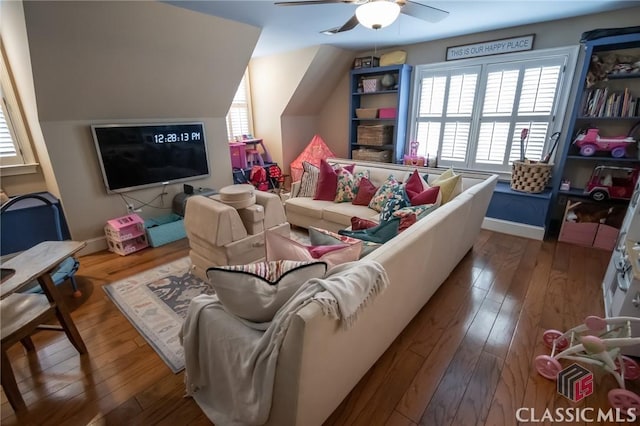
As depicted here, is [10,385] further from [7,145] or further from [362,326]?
[7,145]

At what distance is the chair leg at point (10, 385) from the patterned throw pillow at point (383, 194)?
2.56 meters

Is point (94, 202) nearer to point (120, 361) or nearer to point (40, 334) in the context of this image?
point (40, 334)

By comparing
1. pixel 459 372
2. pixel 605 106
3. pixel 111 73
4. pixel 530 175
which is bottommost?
pixel 459 372

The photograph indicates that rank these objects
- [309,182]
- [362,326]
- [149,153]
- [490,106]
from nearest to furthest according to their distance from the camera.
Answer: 1. [362,326]
2. [149,153]
3. [309,182]
4. [490,106]

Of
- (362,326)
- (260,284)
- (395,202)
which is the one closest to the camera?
(260,284)

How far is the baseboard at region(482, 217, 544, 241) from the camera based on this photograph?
10.1 feet

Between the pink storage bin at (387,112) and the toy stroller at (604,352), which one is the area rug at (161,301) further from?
the pink storage bin at (387,112)

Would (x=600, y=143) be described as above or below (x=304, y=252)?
above

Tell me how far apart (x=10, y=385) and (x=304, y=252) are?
56.2 inches

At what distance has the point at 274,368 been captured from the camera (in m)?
0.92

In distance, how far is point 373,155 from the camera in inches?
171

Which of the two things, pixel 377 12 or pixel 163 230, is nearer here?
pixel 377 12

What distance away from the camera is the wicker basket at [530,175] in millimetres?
2996

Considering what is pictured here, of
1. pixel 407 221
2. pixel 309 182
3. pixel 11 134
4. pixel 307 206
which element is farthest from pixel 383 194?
pixel 11 134
